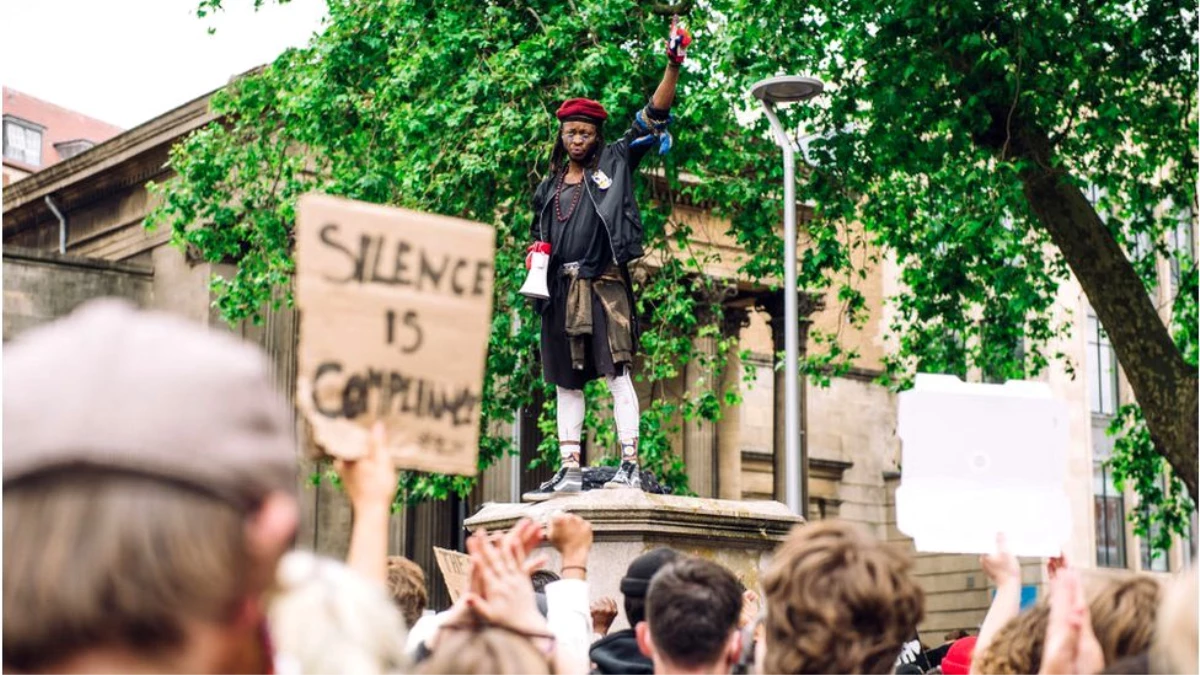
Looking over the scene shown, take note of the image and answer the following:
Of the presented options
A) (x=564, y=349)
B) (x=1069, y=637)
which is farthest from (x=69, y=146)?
(x=1069, y=637)

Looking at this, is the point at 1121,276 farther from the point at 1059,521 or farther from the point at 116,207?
the point at 116,207

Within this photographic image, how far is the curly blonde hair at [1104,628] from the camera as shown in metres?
3.46

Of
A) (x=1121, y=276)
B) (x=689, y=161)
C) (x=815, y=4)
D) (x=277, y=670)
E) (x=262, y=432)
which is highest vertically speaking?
(x=815, y=4)

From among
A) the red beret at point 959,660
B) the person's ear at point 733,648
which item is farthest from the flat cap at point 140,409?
the red beret at point 959,660

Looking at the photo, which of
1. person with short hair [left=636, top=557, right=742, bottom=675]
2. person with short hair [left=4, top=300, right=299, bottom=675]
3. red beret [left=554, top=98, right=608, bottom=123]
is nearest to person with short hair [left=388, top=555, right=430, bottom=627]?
person with short hair [left=636, top=557, right=742, bottom=675]

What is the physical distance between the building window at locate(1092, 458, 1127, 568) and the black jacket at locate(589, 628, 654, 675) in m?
31.2

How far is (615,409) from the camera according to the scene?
885 cm

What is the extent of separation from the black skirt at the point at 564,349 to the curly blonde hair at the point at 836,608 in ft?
17.0

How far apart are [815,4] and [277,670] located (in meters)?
13.8

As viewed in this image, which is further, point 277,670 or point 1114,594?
point 1114,594

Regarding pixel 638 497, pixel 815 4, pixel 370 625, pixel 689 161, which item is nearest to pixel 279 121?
pixel 689 161

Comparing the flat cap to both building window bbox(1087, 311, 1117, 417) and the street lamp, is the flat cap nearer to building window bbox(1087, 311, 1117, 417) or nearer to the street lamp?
the street lamp

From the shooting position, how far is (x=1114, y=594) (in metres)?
3.53

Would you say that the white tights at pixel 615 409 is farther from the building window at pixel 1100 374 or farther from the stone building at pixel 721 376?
the building window at pixel 1100 374
